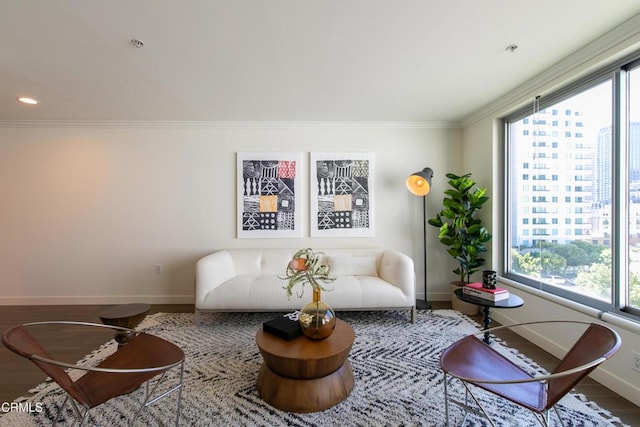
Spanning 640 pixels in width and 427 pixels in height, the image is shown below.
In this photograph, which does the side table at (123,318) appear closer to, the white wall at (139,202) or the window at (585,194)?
the white wall at (139,202)

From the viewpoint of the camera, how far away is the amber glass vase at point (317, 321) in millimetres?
1734

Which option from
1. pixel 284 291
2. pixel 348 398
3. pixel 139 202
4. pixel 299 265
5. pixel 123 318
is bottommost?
pixel 348 398

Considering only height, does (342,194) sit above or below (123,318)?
above

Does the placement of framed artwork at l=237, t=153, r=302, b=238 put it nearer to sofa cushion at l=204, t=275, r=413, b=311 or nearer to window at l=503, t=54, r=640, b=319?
sofa cushion at l=204, t=275, r=413, b=311

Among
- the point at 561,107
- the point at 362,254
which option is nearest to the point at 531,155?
the point at 561,107

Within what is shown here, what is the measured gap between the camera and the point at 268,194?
3.64m

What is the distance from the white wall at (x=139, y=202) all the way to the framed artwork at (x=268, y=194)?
0.38ft

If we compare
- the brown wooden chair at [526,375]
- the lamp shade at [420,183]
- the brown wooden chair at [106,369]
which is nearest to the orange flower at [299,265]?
the brown wooden chair at [106,369]

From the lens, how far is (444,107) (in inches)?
126

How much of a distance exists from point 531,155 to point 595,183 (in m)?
0.72

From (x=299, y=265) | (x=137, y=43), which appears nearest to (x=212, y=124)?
(x=137, y=43)

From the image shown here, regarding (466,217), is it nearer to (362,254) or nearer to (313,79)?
(362,254)

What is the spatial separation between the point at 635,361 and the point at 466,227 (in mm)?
1665

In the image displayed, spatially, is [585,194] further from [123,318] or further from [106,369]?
[123,318]
